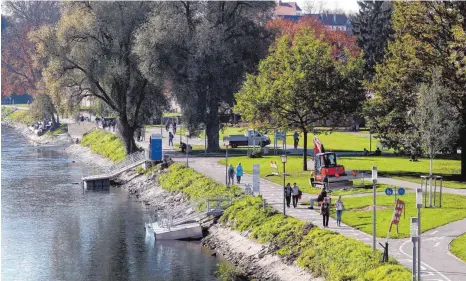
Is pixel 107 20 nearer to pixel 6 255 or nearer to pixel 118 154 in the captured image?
pixel 118 154

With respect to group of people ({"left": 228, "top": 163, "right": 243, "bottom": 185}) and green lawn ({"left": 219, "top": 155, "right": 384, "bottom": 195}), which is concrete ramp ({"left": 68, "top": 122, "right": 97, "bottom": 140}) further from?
group of people ({"left": 228, "top": 163, "right": 243, "bottom": 185})

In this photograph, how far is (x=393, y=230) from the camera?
4159 centimetres

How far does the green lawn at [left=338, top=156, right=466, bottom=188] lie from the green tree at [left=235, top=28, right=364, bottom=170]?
17.4 ft

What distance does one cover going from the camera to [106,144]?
100 m

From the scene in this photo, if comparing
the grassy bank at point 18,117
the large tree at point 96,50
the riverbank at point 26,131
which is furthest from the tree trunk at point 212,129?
the grassy bank at point 18,117

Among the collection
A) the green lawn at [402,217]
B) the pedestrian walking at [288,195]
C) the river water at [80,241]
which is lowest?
the river water at [80,241]

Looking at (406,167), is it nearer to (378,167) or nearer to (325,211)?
(378,167)

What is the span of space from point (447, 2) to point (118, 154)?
4274 cm

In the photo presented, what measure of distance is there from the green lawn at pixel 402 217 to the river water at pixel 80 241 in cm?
825

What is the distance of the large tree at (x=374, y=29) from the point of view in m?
103

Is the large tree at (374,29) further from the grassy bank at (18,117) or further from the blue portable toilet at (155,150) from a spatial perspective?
the grassy bank at (18,117)

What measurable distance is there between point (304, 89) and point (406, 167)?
1092 cm

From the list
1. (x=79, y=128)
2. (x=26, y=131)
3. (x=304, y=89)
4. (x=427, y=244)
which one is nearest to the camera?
(x=427, y=244)

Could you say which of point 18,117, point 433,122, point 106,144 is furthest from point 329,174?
point 18,117
